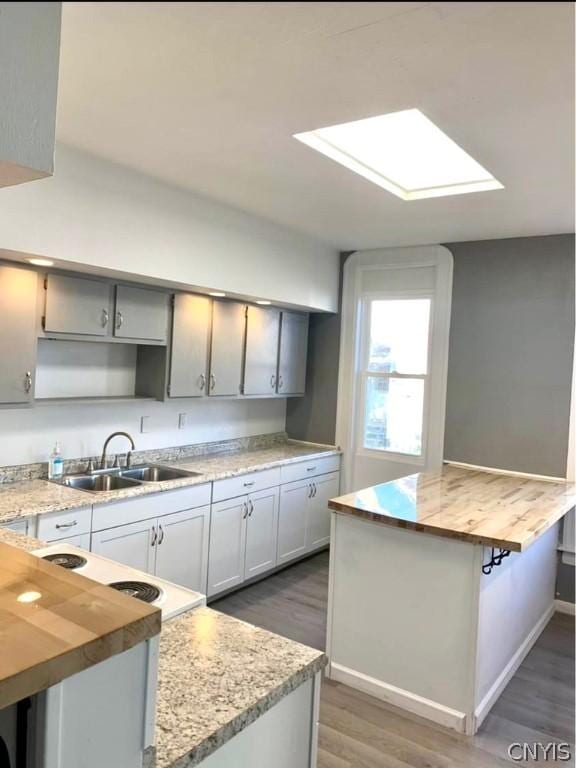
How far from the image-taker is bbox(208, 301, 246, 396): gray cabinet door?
12.8 feet

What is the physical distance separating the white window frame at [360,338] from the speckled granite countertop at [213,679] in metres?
3.12

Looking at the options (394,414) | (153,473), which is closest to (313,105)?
(153,473)

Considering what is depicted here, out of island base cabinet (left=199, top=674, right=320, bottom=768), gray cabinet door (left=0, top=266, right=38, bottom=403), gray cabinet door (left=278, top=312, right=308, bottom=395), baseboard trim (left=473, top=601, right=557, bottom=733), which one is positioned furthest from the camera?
gray cabinet door (left=278, top=312, right=308, bottom=395)

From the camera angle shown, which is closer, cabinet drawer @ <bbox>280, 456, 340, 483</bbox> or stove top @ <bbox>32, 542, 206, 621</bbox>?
stove top @ <bbox>32, 542, 206, 621</bbox>

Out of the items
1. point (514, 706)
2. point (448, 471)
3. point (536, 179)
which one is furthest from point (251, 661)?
point (448, 471)

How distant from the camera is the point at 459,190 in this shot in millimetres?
3057

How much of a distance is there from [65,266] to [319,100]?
61.3 inches

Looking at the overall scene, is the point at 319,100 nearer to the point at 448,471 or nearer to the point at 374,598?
the point at 374,598

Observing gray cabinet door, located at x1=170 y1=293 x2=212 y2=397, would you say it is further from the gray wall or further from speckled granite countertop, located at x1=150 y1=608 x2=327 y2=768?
speckled granite countertop, located at x1=150 y1=608 x2=327 y2=768

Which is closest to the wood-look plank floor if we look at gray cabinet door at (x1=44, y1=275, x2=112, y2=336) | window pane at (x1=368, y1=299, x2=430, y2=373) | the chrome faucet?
the chrome faucet

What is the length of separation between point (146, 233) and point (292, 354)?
6.19ft

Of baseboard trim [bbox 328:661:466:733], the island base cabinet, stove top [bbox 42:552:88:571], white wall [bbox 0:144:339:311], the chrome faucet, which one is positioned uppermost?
white wall [bbox 0:144:339:311]

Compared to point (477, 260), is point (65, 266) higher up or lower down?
lower down
